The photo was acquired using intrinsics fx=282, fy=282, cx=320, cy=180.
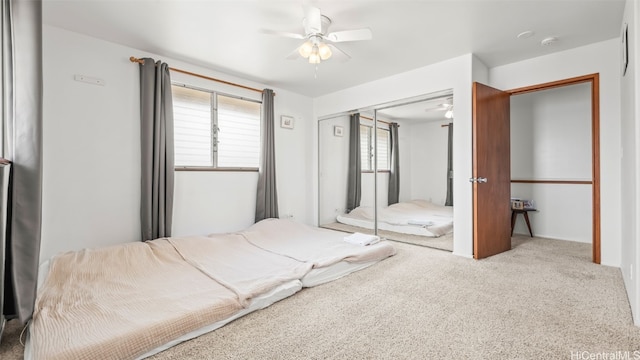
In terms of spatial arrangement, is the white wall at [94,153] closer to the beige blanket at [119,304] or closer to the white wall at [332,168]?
the beige blanket at [119,304]

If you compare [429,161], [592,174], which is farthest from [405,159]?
[592,174]

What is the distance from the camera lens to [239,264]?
2627 mm

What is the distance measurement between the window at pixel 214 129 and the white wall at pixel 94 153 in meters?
0.19

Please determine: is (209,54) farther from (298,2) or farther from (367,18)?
(367,18)

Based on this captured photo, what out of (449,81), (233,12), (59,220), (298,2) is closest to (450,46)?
(449,81)

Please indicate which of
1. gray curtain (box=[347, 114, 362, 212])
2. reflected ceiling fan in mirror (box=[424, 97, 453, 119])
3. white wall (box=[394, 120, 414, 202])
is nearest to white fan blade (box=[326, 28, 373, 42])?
reflected ceiling fan in mirror (box=[424, 97, 453, 119])

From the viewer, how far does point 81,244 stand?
2844 mm

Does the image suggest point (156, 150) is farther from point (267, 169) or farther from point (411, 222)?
point (411, 222)

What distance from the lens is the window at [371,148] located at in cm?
421

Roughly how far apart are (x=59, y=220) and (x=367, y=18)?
345 centimetres

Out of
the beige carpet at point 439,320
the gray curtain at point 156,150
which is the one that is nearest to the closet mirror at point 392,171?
the beige carpet at point 439,320

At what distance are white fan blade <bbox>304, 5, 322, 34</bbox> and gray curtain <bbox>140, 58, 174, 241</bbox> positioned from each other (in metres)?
1.92

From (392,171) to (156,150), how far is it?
3084mm

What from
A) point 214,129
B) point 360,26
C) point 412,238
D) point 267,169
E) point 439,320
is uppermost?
point 360,26
